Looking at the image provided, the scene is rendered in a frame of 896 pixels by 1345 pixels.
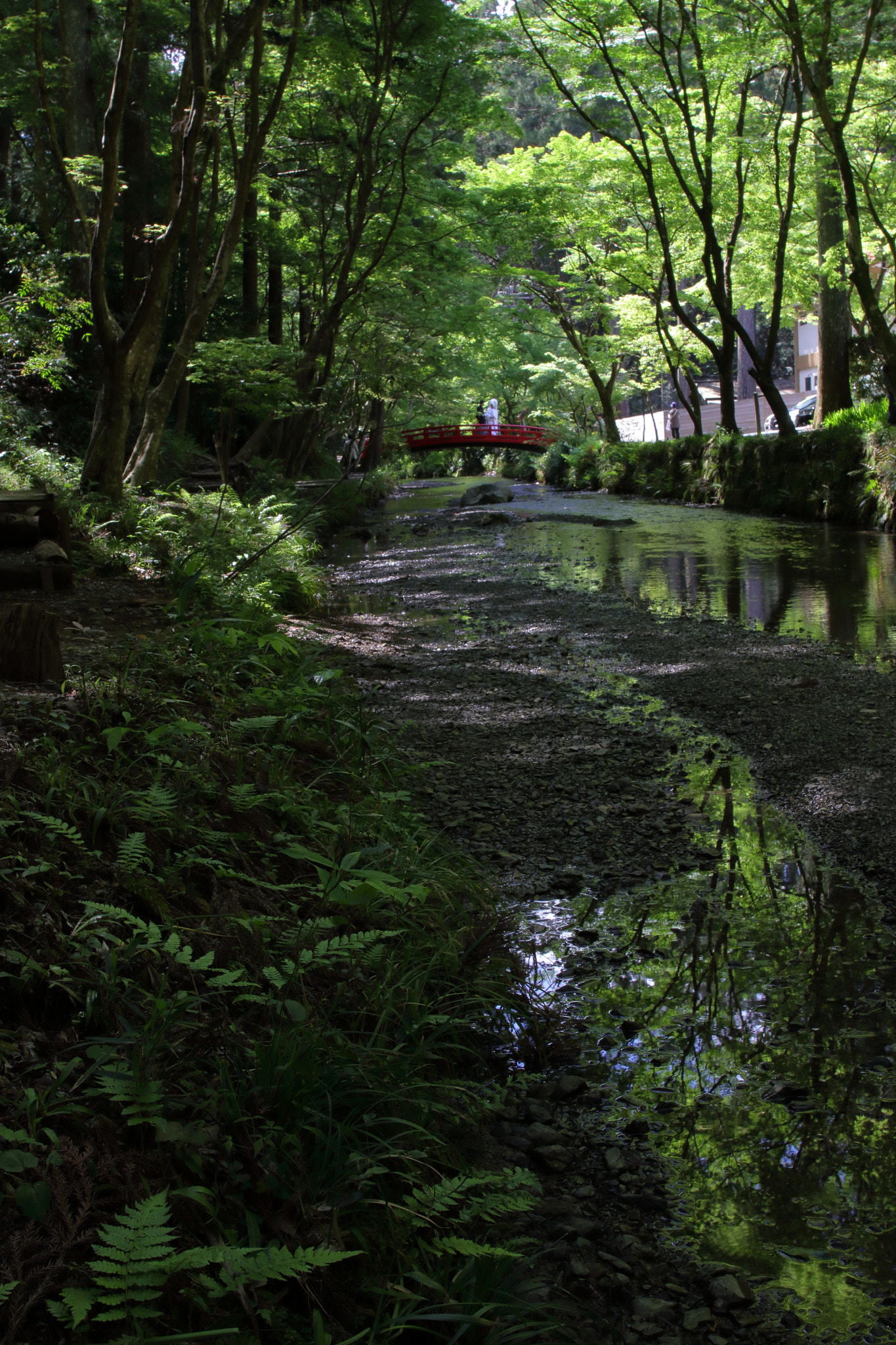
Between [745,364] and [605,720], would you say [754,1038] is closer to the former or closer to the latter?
[605,720]

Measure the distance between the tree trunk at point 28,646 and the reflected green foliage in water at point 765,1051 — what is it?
2222mm

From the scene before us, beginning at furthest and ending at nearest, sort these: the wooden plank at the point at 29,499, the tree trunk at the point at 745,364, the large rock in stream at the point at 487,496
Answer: the tree trunk at the point at 745,364 → the large rock in stream at the point at 487,496 → the wooden plank at the point at 29,499

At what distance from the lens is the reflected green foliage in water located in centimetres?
182

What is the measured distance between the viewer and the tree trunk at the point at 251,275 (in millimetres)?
16594

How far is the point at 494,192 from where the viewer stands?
1781cm

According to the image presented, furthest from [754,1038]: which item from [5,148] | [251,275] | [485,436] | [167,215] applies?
[485,436]

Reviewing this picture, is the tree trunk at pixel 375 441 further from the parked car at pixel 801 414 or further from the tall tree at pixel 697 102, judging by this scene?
the parked car at pixel 801 414

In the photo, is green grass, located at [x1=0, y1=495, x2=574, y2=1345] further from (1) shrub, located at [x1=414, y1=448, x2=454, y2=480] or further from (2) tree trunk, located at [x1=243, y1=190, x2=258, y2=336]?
(1) shrub, located at [x1=414, y1=448, x2=454, y2=480]

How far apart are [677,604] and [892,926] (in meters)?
6.11

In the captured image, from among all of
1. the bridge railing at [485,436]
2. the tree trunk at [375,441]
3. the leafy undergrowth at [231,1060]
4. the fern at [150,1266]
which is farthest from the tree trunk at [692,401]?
the fern at [150,1266]

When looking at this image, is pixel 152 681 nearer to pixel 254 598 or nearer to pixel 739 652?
pixel 254 598

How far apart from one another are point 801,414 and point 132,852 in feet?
121

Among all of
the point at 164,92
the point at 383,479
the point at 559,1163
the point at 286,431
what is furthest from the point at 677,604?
the point at 383,479

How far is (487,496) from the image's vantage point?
2562 centimetres
